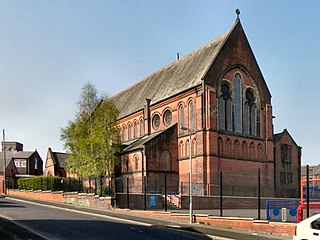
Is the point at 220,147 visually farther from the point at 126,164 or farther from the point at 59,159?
the point at 59,159

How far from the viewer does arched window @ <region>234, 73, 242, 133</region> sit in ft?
166

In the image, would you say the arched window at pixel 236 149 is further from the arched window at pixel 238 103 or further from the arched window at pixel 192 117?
the arched window at pixel 192 117

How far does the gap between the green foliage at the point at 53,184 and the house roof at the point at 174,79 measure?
1549cm

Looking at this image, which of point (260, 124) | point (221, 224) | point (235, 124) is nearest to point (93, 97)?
point (235, 124)

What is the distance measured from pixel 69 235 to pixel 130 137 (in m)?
44.3

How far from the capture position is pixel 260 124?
5272 centimetres

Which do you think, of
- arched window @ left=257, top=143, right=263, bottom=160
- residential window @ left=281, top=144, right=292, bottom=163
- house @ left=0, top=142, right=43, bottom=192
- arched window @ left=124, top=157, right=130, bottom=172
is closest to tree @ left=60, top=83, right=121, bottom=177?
arched window @ left=124, top=157, right=130, bottom=172

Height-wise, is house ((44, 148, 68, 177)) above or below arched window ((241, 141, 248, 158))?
below

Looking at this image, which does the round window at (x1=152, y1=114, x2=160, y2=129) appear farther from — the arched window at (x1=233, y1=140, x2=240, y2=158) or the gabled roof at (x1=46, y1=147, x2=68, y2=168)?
the gabled roof at (x1=46, y1=147, x2=68, y2=168)

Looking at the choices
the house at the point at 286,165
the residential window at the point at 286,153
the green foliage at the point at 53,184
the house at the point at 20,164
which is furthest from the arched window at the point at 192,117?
the house at the point at 20,164

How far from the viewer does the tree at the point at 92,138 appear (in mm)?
48194

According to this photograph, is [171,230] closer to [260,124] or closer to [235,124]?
[235,124]

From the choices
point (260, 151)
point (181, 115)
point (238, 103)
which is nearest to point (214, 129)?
point (181, 115)

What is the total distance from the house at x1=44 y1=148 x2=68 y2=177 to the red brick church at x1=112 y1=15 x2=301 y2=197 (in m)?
35.5
